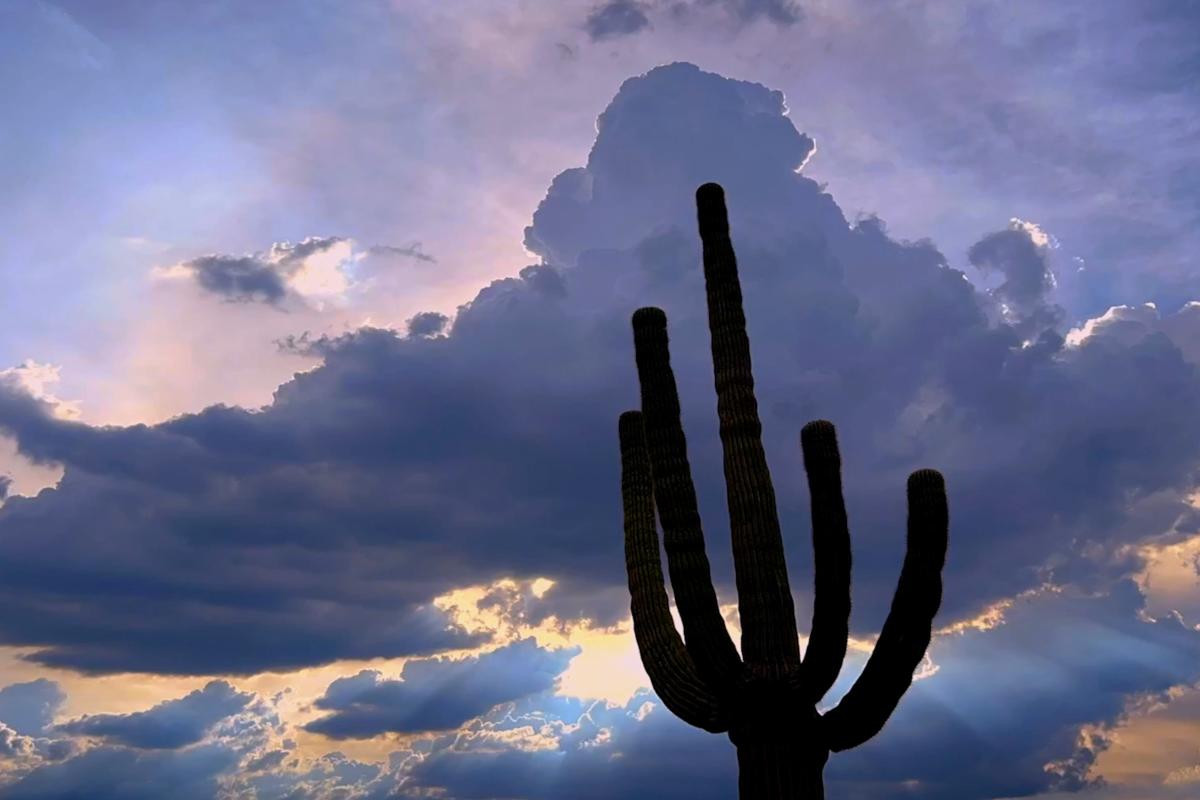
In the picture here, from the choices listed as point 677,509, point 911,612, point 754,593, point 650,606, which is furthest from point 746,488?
point 911,612

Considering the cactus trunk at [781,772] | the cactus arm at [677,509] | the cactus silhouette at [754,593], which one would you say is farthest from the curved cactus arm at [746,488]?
the cactus trunk at [781,772]

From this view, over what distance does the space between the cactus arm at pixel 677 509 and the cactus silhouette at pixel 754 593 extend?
14 millimetres

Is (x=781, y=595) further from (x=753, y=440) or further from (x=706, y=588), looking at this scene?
(x=753, y=440)

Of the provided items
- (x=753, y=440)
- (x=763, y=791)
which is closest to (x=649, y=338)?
(x=753, y=440)

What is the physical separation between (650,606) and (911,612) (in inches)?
132

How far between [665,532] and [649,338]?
7.93 feet

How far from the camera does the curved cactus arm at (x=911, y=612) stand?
11836 mm

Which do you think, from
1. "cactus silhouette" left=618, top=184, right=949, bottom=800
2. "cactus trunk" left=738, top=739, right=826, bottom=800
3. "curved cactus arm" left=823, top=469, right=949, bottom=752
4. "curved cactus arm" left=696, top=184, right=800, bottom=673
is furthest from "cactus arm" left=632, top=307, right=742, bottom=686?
"curved cactus arm" left=823, top=469, right=949, bottom=752

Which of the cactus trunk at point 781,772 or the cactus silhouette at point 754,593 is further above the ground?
the cactus silhouette at point 754,593

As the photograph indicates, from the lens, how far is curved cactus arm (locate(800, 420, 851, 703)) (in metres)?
12.0

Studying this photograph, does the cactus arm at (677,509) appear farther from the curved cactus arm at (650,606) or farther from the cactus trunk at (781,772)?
the cactus trunk at (781,772)

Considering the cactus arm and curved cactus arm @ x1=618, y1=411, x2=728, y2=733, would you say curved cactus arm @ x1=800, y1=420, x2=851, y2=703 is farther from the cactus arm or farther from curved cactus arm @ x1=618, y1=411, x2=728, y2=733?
curved cactus arm @ x1=618, y1=411, x2=728, y2=733

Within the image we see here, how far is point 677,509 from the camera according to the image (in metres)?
13.6

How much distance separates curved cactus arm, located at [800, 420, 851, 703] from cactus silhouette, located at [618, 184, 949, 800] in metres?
0.01
